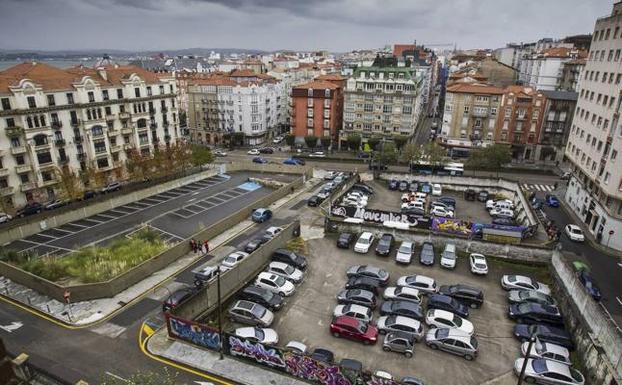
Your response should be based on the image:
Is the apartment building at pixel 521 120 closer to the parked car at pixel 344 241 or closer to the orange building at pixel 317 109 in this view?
the orange building at pixel 317 109

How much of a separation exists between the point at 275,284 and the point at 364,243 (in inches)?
514

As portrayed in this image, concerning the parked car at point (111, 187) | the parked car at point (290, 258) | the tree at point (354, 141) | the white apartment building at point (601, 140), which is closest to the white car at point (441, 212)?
the white apartment building at point (601, 140)

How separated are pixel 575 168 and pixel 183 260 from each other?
58.7 metres

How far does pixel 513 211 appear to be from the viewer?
55.7m

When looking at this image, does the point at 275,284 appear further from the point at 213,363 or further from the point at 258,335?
the point at 213,363

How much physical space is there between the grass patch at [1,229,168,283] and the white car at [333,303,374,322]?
66.8ft

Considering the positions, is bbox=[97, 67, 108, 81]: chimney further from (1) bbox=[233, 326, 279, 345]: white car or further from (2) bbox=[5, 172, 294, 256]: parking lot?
(1) bbox=[233, 326, 279, 345]: white car

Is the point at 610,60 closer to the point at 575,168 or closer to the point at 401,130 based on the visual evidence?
the point at 575,168

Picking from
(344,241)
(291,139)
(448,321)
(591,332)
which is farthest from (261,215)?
(291,139)

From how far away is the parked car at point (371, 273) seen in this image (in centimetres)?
3481

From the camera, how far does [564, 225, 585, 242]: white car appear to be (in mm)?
47481

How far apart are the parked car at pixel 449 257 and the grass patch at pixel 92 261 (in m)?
29.8

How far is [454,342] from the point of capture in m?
26.2

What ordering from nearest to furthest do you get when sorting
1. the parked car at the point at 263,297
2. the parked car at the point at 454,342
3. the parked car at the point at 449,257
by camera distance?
the parked car at the point at 454,342, the parked car at the point at 263,297, the parked car at the point at 449,257
